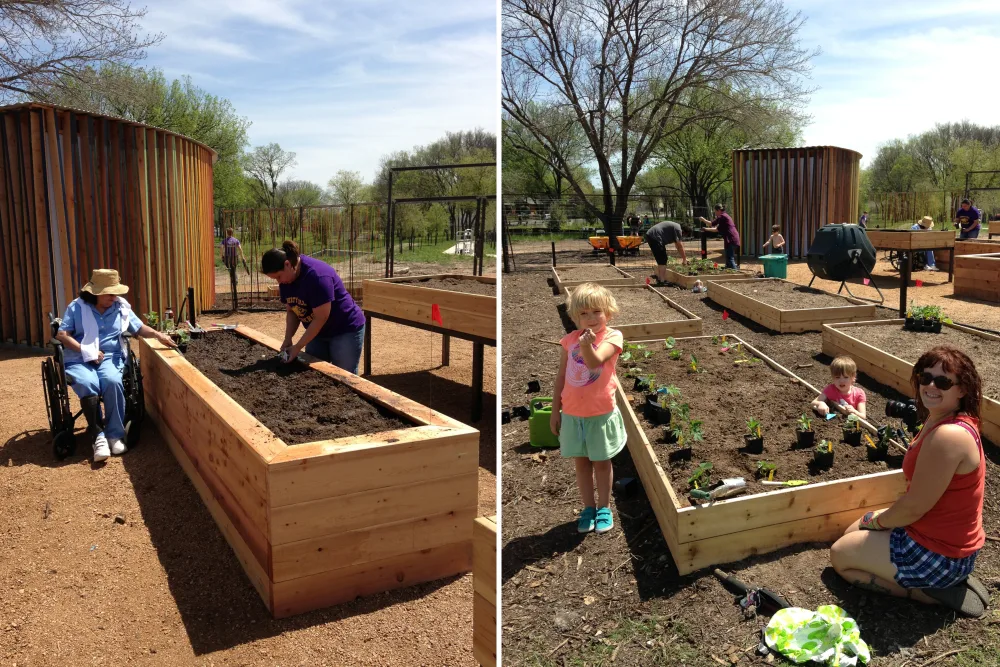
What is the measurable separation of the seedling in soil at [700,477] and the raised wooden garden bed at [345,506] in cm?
89

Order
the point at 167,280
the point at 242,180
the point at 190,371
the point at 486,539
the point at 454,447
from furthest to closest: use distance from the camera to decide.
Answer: the point at 242,180 → the point at 167,280 → the point at 190,371 → the point at 454,447 → the point at 486,539

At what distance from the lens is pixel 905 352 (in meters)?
5.72

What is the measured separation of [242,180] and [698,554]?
36440mm

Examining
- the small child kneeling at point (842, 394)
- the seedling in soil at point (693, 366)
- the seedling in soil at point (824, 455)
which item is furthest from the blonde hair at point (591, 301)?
the seedling in soil at point (693, 366)

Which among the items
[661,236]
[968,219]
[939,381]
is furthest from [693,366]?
[968,219]

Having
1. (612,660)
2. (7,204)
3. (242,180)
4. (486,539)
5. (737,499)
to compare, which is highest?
(242,180)

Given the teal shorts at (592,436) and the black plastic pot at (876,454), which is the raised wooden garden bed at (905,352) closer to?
the black plastic pot at (876,454)

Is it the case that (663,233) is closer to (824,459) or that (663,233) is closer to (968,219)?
(968,219)

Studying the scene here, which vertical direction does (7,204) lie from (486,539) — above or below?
above

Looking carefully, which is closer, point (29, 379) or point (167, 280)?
point (29, 379)

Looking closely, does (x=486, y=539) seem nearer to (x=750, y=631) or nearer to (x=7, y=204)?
(x=750, y=631)

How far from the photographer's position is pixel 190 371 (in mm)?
4480

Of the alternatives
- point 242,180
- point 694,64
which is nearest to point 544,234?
point 694,64

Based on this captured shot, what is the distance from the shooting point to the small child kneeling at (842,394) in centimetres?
420
